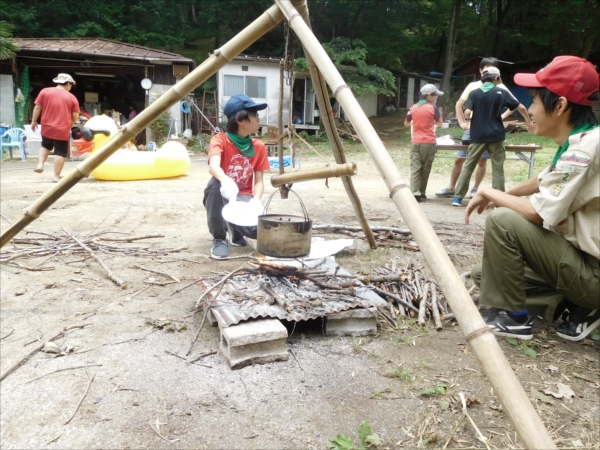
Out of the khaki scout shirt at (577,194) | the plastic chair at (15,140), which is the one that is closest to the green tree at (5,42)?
the plastic chair at (15,140)

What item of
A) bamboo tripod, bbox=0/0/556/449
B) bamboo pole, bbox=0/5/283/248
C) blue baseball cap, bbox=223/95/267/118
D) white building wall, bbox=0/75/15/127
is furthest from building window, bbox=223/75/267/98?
bamboo pole, bbox=0/5/283/248

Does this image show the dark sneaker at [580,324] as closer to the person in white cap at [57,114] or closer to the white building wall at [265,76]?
the person in white cap at [57,114]

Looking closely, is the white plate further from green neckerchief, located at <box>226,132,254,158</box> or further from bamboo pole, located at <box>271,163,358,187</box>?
green neckerchief, located at <box>226,132,254,158</box>

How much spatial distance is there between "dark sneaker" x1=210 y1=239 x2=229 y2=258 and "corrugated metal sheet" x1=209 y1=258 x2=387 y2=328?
1.42 metres

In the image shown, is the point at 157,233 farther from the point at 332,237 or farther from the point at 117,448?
the point at 117,448

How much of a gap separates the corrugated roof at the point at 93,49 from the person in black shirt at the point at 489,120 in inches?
567

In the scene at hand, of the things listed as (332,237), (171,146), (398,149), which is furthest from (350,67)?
(332,237)

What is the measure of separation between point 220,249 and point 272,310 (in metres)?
1.78

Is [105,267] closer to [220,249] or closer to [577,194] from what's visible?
[220,249]

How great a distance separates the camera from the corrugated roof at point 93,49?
17.2 metres


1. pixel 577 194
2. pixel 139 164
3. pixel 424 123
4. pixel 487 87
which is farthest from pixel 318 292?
pixel 139 164

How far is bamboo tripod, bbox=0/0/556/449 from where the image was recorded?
4.17 ft

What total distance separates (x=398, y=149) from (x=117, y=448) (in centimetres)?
1865

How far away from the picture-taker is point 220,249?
4578 millimetres
